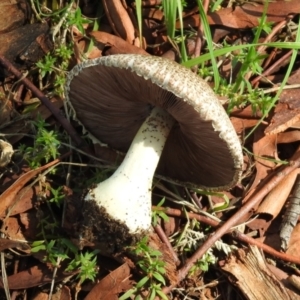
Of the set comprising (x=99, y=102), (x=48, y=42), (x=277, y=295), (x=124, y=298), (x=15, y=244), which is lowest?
(x=277, y=295)

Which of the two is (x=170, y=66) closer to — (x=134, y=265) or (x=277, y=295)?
(x=134, y=265)

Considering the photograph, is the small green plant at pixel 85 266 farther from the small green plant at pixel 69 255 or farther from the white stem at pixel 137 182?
the white stem at pixel 137 182

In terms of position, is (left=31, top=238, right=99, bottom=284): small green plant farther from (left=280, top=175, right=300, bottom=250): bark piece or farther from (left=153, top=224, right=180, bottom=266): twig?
(left=280, top=175, right=300, bottom=250): bark piece

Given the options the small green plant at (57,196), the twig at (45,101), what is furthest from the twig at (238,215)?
the twig at (45,101)

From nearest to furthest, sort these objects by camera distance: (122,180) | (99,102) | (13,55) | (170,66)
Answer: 1. (170,66)
2. (122,180)
3. (99,102)
4. (13,55)

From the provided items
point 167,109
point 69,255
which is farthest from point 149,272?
point 167,109

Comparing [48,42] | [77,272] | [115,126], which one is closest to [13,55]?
[48,42]
